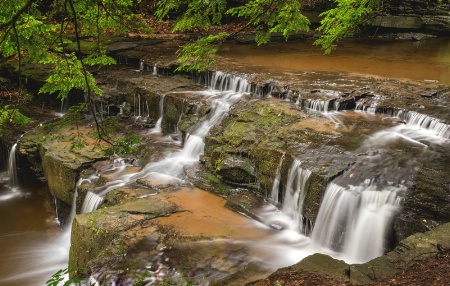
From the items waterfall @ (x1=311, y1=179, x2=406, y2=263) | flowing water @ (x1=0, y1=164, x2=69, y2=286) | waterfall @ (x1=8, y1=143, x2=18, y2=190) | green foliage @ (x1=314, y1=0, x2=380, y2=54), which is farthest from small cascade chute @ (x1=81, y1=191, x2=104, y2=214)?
green foliage @ (x1=314, y1=0, x2=380, y2=54)

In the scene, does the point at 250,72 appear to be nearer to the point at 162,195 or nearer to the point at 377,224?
the point at 162,195

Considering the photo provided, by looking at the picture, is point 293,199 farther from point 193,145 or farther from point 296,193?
point 193,145

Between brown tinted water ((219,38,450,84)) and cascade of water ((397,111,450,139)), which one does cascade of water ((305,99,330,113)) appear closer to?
cascade of water ((397,111,450,139))

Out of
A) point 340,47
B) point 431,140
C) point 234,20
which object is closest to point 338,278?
point 431,140

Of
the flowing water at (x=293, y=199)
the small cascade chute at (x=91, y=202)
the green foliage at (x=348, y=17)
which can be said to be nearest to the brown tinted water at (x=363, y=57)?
the flowing water at (x=293, y=199)

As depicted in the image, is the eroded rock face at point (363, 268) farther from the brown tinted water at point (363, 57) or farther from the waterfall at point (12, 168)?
the waterfall at point (12, 168)

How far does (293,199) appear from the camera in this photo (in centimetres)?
700

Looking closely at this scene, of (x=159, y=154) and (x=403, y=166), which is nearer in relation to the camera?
(x=403, y=166)

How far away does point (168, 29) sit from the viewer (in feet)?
60.4

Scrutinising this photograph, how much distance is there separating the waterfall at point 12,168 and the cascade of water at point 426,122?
9.52 meters

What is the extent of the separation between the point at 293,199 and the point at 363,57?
30.6 feet

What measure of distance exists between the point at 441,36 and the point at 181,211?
18.2 m

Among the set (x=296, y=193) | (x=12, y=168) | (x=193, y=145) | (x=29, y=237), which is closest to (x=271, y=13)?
(x=296, y=193)

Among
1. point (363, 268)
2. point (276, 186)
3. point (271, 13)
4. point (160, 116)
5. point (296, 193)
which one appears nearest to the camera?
point (363, 268)
